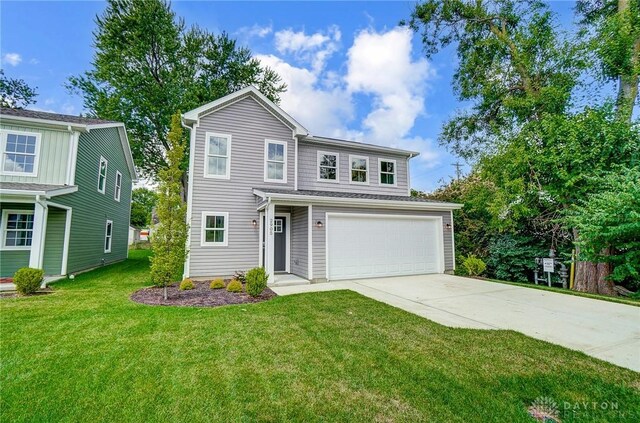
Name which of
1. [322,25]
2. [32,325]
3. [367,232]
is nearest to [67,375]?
[32,325]

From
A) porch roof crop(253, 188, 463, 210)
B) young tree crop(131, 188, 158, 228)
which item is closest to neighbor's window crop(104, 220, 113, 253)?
porch roof crop(253, 188, 463, 210)

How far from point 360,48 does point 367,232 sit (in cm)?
925

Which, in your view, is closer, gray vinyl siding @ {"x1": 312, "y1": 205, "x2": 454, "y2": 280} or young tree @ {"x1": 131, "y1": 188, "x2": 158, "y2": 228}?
gray vinyl siding @ {"x1": 312, "y1": 205, "x2": 454, "y2": 280}

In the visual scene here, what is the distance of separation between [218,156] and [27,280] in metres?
6.26

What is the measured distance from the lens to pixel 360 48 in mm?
13578

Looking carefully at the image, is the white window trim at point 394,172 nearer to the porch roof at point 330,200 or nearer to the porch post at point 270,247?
the porch roof at point 330,200

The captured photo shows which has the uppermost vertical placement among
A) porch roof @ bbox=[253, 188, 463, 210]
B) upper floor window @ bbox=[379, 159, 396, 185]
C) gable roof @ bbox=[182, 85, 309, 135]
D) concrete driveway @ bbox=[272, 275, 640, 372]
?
gable roof @ bbox=[182, 85, 309, 135]

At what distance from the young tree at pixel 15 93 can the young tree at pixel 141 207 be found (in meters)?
15.5

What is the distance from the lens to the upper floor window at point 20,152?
380 inches

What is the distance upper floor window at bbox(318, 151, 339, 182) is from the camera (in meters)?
12.4

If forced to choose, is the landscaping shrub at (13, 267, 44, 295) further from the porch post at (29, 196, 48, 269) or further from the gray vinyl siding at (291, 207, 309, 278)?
the gray vinyl siding at (291, 207, 309, 278)

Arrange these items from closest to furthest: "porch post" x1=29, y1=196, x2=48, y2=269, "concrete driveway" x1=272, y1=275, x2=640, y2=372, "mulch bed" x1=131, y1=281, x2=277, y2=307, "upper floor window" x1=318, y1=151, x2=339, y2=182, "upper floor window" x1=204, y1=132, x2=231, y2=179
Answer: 1. "concrete driveway" x1=272, y1=275, x2=640, y2=372
2. "mulch bed" x1=131, y1=281, x2=277, y2=307
3. "porch post" x1=29, y1=196, x2=48, y2=269
4. "upper floor window" x1=204, y1=132, x2=231, y2=179
5. "upper floor window" x1=318, y1=151, x2=339, y2=182

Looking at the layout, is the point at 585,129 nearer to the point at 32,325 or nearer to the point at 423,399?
the point at 423,399

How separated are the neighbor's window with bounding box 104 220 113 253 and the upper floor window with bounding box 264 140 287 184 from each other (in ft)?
31.1
